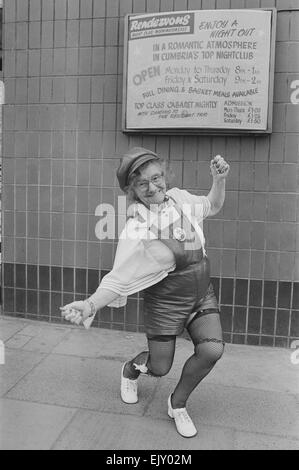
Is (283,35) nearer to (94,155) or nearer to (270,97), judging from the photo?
(270,97)

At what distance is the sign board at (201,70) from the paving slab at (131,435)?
7.80ft

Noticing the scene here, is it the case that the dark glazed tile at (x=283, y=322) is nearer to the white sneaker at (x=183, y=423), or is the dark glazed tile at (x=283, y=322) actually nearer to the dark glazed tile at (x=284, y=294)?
the dark glazed tile at (x=284, y=294)

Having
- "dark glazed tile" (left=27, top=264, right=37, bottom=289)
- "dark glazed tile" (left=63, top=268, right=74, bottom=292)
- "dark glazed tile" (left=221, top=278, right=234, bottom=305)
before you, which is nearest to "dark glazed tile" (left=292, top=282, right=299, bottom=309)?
"dark glazed tile" (left=221, top=278, right=234, bottom=305)

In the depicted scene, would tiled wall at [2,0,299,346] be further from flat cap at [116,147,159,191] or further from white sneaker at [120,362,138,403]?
flat cap at [116,147,159,191]

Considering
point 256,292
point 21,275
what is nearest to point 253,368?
point 256,292

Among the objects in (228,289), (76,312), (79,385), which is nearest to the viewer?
(76,312)

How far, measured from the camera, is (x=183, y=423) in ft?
10.5

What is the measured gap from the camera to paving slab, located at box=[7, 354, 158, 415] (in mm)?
3576

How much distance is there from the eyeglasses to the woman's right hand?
0.73 m

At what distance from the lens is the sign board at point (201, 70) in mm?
4359

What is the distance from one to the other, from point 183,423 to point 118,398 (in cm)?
61

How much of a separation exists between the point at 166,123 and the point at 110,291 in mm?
2004

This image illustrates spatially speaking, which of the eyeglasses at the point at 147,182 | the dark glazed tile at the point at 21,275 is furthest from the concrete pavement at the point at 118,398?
the eyeglasses at the point at 147,182

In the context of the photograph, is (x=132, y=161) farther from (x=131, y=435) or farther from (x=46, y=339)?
(x=46, y=339)
